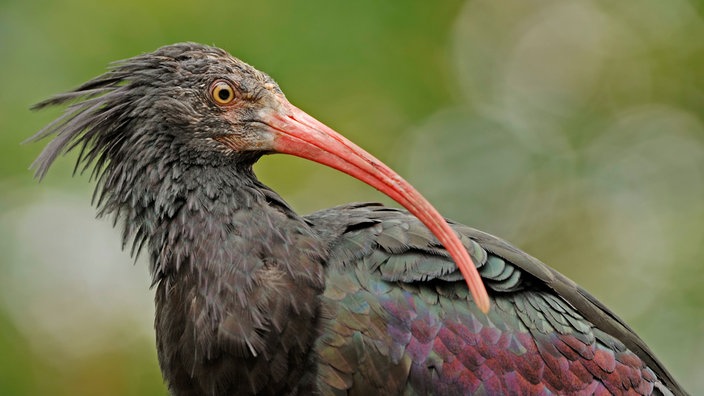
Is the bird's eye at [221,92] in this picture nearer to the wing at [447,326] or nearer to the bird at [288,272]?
the bird at [288,272]

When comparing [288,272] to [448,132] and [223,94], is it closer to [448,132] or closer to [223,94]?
[223,94]

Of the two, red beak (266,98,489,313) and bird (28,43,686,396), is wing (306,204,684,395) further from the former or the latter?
red beak (266,98,489,313)

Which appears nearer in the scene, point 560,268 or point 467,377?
point 467,377

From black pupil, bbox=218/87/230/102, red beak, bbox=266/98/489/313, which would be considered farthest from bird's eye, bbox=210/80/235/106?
red beak, bbox=266/98/489/313

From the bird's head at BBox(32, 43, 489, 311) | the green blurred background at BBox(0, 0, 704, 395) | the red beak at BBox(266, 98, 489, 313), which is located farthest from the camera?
the green blurred background at BBox(0, 0, 704, 395)

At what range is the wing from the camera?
540cm

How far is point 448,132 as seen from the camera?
15.2 m

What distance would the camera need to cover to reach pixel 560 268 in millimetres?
14023

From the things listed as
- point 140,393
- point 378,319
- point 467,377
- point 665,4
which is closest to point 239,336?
Answer: point 378,319

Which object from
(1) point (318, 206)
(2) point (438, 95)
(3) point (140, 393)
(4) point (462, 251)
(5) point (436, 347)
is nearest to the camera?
(4) point (462, 251)

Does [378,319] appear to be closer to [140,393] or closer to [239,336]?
[239,336]

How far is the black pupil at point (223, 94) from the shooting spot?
5723 millimetres

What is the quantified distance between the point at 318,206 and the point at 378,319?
730 centimetres

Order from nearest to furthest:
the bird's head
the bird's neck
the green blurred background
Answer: the bird's neck < the bird's head < the green blurred background
